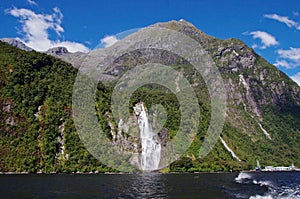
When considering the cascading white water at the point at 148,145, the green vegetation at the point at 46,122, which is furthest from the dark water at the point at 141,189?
the cascading white water at the point at 148,145

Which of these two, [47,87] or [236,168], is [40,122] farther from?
[236,168]

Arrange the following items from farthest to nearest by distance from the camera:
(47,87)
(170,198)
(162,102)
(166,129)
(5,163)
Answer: (162,102) < (166,129) < (47,87) < (5,163) < (170,198)

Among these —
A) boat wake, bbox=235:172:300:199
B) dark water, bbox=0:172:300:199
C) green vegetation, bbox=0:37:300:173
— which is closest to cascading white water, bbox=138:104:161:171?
green vegetation, bbox=0:37:300:173

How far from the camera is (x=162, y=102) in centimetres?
18525

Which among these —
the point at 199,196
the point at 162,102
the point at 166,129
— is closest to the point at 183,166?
the point at 166,129

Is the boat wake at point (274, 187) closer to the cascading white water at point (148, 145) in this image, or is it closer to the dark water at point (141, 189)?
the dark water at point (141, 189)

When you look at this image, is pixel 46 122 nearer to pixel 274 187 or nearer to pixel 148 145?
pixel 148 145

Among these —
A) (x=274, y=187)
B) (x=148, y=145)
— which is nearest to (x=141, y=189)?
(x=274, y=187)

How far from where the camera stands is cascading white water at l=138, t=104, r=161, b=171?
141875 millimetres

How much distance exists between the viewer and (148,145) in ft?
481

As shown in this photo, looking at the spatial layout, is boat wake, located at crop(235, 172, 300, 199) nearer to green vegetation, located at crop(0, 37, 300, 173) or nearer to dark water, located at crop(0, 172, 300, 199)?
dark water, located at crop(0, 172, 300, 199)

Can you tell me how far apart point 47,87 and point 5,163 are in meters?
42.6

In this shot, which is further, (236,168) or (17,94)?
(236,168)

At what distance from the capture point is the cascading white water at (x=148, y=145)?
14188 cm
